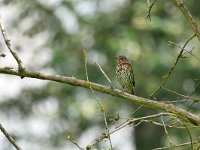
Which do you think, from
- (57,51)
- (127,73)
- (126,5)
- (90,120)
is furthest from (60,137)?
(127,73)

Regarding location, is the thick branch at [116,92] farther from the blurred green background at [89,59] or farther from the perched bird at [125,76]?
the blurred green background at [89,59]

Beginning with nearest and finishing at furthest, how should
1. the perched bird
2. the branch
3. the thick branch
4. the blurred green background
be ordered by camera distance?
1. the branch
2. the thick branch
3. the perched bird
4. the blurred green background

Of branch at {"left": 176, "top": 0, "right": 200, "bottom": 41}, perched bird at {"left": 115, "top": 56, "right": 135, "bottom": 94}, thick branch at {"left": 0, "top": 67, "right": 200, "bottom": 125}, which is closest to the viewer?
branch at {"left": 176, "top": 0, "right": 200, "bottom": 41}

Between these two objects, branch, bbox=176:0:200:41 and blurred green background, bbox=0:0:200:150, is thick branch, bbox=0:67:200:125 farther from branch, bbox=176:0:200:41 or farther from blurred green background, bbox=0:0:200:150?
blurred green background, bbox=0:0:200:150

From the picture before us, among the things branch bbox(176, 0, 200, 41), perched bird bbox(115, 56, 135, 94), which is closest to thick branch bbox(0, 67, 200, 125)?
branch bbox(176, 0, 200, 41)

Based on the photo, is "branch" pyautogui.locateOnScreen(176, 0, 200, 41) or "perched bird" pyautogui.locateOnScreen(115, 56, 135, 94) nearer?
"branch" pyautogui.locateOnScreen(176, 0, 200, 41)

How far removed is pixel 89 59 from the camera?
17.6 m

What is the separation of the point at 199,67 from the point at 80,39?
117 inches

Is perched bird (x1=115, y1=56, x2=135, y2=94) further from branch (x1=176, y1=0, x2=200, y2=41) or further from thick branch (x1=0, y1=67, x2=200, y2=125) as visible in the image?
branch (x1=176, y1=0, x2=200, y2=41)

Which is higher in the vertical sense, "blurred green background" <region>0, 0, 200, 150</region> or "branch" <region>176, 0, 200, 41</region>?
"blurred green background" <region>0, 0, 200, 150</region>

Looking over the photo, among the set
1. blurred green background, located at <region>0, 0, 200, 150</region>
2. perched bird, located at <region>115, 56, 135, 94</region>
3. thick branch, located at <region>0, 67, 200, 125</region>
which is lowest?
thick branch, located at <region>0, 67, 200, 125</region>

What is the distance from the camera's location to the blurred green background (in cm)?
1716

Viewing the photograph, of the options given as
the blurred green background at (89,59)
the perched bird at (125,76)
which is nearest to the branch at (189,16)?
the perched bird at (125,76)

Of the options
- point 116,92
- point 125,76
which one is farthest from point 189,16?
point 125,76
